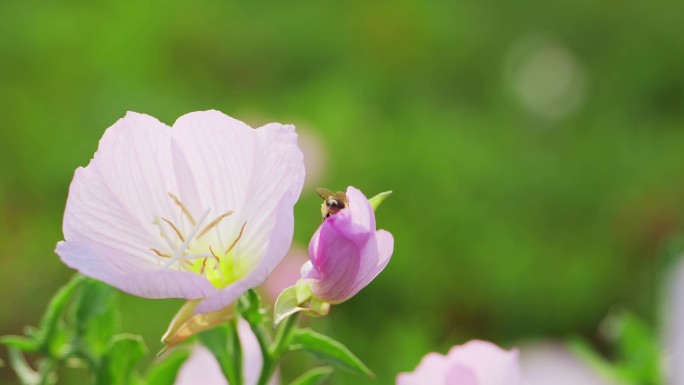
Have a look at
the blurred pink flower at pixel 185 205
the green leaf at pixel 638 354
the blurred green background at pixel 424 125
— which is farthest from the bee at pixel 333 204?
the blurred green background at pixel 424 125

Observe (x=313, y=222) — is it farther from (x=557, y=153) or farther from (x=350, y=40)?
(x=350, y=40)

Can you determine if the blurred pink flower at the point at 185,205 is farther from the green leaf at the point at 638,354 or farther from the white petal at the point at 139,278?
the green leaf at the point at 638,354

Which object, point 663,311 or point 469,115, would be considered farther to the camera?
point 469,115

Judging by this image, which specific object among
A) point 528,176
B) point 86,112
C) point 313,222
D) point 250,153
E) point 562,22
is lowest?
point 86,112

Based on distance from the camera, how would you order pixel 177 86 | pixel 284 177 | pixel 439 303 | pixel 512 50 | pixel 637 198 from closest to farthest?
pixel 284 177, pixel 439 303, pixel 637 198, pixel 177 86, pixel 512 50

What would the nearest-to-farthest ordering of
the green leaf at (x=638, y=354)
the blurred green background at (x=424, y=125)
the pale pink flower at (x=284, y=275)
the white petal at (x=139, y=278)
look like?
the white petal at (x=139, y=278) < the green leaf at (x=638, y=354) < the pale pink flower at (x=284, y=275) < the blurred green background at (x=424, y=125)

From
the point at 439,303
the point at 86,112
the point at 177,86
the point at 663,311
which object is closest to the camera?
the point at 663,311

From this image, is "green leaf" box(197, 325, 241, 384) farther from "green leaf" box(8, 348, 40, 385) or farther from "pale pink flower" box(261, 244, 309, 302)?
"pale pink flower" box(261, 244, 309, 302)

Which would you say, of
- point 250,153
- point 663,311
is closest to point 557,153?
point 663,311
